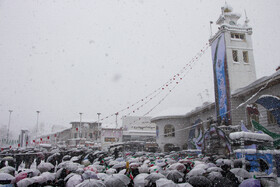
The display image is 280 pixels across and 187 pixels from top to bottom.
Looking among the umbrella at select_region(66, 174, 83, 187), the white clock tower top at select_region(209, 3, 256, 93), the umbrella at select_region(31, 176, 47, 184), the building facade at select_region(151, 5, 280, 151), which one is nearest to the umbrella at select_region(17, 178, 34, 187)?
the umbrella at select_region(31, 176, 47, 184)

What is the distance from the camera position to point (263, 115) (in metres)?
16.0

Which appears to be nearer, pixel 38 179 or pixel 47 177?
pixel 38 179

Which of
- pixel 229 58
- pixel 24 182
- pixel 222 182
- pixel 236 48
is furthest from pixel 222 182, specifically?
pixel 236 48

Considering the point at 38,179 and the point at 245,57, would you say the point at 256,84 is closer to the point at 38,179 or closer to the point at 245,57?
the point at 245,57

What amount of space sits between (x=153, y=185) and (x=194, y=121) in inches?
902

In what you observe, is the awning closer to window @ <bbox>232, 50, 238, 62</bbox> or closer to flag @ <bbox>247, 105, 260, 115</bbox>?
flag @ <bbox>247, 105, 260, 115</bbox>

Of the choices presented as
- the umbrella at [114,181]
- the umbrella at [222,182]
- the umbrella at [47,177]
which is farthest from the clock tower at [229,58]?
the umbrella at [47,177]

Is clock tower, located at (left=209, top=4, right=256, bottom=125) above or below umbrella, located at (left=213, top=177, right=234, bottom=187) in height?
above

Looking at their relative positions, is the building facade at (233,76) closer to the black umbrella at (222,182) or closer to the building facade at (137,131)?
the black umbrella at (222,182)

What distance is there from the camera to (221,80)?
66.7ft

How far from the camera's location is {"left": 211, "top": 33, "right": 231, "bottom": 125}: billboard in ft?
63.2

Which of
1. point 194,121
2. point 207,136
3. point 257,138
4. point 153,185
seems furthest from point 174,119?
point 153,185

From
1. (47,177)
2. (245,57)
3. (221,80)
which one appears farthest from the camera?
(245,57)

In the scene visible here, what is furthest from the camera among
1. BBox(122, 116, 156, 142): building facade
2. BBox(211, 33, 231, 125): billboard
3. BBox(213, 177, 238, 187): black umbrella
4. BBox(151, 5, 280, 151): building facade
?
BBox(122, 116, 156, 142): building facade
